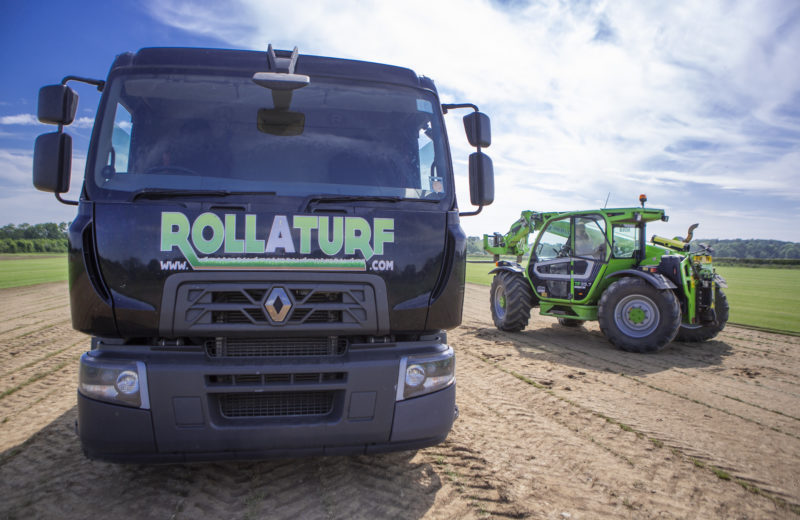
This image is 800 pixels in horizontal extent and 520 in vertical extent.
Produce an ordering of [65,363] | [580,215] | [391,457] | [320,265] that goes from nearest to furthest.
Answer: [320,265], [391,457], [65,363], [580,215]

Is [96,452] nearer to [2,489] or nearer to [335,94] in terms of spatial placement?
[2,489]

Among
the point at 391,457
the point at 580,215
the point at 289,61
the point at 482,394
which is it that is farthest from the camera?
the point at 580,215

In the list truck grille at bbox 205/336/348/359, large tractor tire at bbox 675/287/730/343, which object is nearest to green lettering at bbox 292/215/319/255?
truck grille at bbox 205/336/348/359

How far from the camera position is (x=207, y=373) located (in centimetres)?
244

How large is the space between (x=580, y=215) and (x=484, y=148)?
5662mm

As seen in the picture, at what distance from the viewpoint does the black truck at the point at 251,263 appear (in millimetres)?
2480

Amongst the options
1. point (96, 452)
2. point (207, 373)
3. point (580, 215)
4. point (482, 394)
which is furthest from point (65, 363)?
point (580, 215)

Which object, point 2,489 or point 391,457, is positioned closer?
point 2,489

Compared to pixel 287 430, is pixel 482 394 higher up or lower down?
lower down

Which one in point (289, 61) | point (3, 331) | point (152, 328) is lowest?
point (3, 331)

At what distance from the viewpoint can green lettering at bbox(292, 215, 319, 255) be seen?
2.62 m

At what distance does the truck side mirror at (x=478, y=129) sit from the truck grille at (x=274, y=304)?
4.98 feet

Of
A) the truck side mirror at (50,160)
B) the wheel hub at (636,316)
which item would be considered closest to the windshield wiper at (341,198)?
the truck side mirror at (50,160)

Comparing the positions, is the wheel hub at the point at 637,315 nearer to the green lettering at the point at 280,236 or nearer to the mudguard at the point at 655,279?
the mudguard at the point at 655,279
